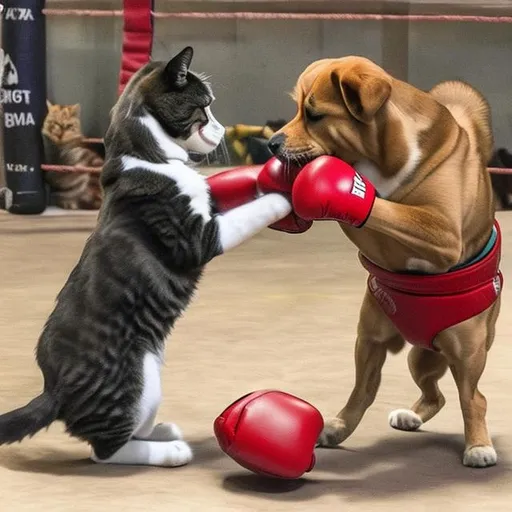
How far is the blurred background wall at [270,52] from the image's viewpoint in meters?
4.45

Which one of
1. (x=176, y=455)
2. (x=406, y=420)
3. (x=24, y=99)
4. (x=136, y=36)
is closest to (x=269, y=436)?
(x=176, y=455)

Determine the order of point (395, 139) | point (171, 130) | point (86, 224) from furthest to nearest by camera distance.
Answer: point (86, 224), point (171, 130), point (395, 139)

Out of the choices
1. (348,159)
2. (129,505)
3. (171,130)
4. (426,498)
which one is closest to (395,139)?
(348,159)

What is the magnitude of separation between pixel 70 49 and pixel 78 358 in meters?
3.03

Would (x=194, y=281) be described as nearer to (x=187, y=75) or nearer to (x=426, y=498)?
(x=187, y=75)

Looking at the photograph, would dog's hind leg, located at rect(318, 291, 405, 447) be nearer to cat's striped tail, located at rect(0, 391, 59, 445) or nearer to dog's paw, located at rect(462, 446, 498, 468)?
dog's paw, located at rect(462, 446, 498, 468)

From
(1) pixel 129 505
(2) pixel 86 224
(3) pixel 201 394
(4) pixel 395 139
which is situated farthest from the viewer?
(2) pixel 86 224

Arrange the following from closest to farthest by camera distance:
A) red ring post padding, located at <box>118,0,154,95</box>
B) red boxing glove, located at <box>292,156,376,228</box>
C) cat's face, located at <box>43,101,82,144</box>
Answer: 1. red boxing glove, located at <box>292,156,376,228</box>
2. red ring post padding, located at <box>118,0,154,95</box>
3. cat's face, located at <box>43,101,82,144</box>

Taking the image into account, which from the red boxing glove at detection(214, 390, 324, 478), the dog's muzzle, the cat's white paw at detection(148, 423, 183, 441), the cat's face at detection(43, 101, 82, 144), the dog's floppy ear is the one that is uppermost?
the dog's floppy ear

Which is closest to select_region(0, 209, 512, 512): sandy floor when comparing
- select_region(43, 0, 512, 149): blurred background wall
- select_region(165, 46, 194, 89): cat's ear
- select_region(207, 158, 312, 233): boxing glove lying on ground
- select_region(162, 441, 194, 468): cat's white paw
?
select_region(162, 441, 194, 468): cat's white paw

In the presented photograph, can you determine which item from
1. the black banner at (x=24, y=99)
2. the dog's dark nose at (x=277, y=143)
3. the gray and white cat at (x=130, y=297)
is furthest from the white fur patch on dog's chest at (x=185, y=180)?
the black banner at (x=24, y=99)

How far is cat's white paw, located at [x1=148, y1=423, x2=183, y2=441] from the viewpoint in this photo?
1764 millimetres

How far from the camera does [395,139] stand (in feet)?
5.35

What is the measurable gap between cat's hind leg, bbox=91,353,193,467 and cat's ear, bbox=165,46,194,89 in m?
0.47
